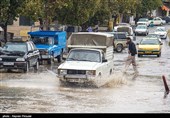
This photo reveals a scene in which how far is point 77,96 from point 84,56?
14.6 feet

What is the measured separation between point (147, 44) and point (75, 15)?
7.98 m

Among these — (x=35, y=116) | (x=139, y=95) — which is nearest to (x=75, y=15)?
(x=139, y=95)

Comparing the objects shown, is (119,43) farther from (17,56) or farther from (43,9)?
(17,56)

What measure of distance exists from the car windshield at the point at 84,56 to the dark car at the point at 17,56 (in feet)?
15.6

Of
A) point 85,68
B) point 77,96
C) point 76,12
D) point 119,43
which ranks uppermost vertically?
point 76,12

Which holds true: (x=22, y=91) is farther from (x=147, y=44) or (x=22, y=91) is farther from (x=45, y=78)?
(x=147, y=44)

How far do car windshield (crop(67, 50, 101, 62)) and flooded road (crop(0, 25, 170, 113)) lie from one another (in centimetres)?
119

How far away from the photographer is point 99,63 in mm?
22406

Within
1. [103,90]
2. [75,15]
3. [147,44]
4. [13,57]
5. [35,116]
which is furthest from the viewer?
[75,15]

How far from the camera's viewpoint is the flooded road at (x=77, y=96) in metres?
15.6

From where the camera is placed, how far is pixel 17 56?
89.0ft

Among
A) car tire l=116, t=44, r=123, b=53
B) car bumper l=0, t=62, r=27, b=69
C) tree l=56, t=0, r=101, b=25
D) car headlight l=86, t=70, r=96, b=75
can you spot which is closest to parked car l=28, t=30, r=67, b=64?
car bumper l=0, t=62, r=27, b=69

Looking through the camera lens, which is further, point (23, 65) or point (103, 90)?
point (23, 65)

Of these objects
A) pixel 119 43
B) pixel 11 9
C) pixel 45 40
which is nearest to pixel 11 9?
pixel 11 9
